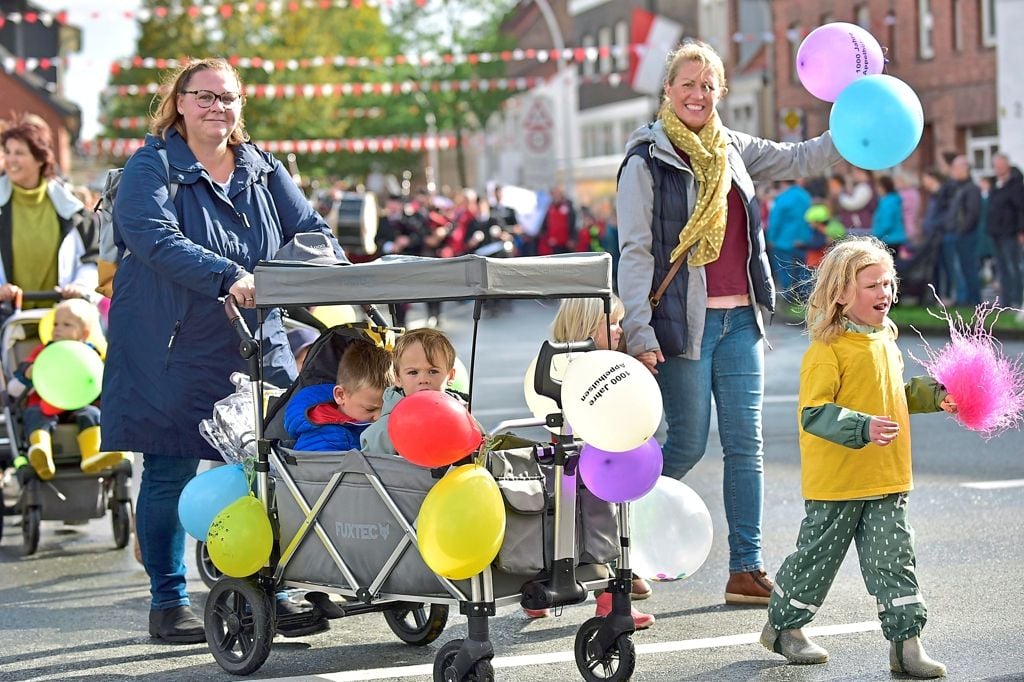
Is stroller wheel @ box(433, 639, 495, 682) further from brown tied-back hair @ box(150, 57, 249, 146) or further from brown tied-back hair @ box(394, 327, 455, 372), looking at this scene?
brown tied-back hair @ box(150, 57, 249, 146)

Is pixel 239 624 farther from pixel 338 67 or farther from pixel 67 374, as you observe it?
pixel 338 67

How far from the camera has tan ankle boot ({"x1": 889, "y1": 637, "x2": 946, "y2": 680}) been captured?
5895 mm

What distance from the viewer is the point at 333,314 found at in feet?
24.6

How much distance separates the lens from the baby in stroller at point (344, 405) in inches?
255

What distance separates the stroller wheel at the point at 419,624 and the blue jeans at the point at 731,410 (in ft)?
3.79

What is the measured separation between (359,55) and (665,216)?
67.9m

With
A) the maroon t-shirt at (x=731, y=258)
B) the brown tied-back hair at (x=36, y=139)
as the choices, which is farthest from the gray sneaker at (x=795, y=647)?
the brown tied-back hair at (x=36, y=139)

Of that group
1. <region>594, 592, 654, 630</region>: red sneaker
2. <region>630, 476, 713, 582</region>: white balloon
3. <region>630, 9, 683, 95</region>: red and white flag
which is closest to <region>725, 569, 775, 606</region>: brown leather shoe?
<region>594, 592, 654, 630</region>: red sneaker

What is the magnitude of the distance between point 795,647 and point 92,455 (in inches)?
172

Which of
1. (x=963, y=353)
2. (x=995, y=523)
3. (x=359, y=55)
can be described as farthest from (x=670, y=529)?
(x=359, y=55)

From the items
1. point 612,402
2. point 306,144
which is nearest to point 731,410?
point 612,402

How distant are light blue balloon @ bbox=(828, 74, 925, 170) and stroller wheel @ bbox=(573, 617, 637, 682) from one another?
1.93 m

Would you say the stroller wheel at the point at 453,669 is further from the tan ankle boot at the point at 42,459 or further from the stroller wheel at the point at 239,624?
the tan ankle boot at the point at 42,459

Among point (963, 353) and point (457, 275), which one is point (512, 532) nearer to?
point (457, 275)
